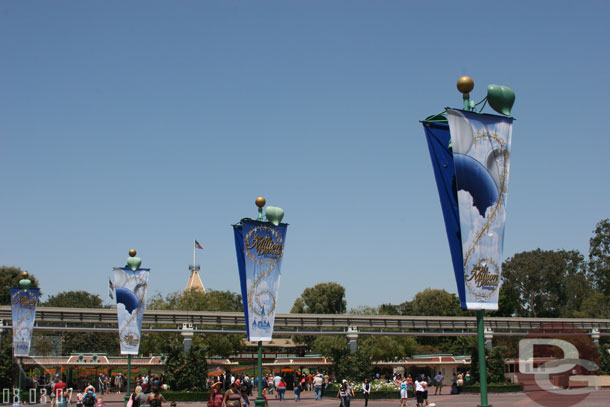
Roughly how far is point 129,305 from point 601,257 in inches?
2630

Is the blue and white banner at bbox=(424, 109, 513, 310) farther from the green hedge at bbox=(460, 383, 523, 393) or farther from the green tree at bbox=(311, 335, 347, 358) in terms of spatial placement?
the green tree at bbox=(311, 335, 347, 358)

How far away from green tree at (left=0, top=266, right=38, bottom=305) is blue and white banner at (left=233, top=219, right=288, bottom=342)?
50.1 m

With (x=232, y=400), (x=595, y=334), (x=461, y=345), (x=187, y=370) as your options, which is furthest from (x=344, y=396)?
(x=461, y=345)

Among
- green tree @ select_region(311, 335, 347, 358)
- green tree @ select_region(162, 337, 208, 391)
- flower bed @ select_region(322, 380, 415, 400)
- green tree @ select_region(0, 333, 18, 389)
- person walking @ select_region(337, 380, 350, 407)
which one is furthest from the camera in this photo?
green tree @ select_region(311, 335, 347, 358)

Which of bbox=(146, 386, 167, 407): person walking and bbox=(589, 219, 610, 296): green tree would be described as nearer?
bbox=(146, 386, 167, 407): person walking

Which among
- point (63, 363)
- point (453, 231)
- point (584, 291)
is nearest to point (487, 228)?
point (453, 231)

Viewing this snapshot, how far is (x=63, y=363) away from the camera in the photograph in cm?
5094

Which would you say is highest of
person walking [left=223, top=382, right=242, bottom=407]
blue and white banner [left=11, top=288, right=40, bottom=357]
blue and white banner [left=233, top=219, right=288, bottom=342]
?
blue and white banner [left=233, top=219, right=288, bottom=342]

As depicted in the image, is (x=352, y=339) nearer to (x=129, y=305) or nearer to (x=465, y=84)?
(x=129, y=305)

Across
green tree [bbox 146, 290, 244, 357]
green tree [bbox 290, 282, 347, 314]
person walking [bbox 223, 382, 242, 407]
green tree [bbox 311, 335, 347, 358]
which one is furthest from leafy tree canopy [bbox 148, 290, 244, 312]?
person walking [bbox 223, 382, 242, 407]

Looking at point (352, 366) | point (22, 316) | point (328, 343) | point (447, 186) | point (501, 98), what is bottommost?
point (328, 343)

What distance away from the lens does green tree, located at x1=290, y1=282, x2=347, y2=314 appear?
258 ft

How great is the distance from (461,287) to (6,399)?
2987cm

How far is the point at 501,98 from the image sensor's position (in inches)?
587
